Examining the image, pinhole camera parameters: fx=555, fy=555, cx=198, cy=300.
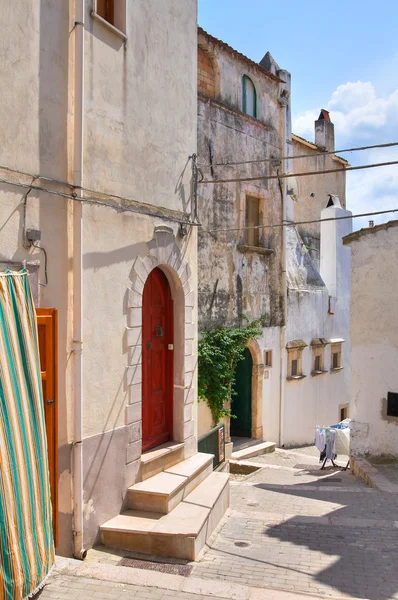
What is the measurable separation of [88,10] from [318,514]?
7.67m

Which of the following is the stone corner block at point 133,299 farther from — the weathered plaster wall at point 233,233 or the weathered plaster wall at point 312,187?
the weathered plaster wall at point 312,187

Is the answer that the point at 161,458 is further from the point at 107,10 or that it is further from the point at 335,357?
the point at 335,357

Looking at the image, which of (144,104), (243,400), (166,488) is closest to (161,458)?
(166,488)

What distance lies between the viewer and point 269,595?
210 inches

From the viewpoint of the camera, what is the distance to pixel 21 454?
482 cm

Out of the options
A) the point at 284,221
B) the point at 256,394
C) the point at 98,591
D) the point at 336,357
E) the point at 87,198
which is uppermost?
the point at 284,221

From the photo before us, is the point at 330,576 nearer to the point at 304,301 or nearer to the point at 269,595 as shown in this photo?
the point at 269,595

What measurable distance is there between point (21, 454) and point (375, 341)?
8.80m

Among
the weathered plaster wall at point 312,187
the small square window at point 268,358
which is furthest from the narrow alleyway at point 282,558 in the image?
the weathered plaster wall at point 312,187

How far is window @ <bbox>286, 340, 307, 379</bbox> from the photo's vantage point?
17.5 metres

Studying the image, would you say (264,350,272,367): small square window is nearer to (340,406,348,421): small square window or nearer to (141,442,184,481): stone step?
(340,406,348,421): small square window

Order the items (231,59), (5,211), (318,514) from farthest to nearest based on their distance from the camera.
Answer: (231,59) < (318,514) < (5,211)

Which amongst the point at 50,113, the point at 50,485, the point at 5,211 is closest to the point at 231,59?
Answer: the point at 50,113

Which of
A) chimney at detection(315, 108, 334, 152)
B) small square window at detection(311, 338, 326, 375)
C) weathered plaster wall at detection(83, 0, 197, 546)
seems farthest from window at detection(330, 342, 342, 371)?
weathered plaster wall at detection(83, 0, 197, 546)
